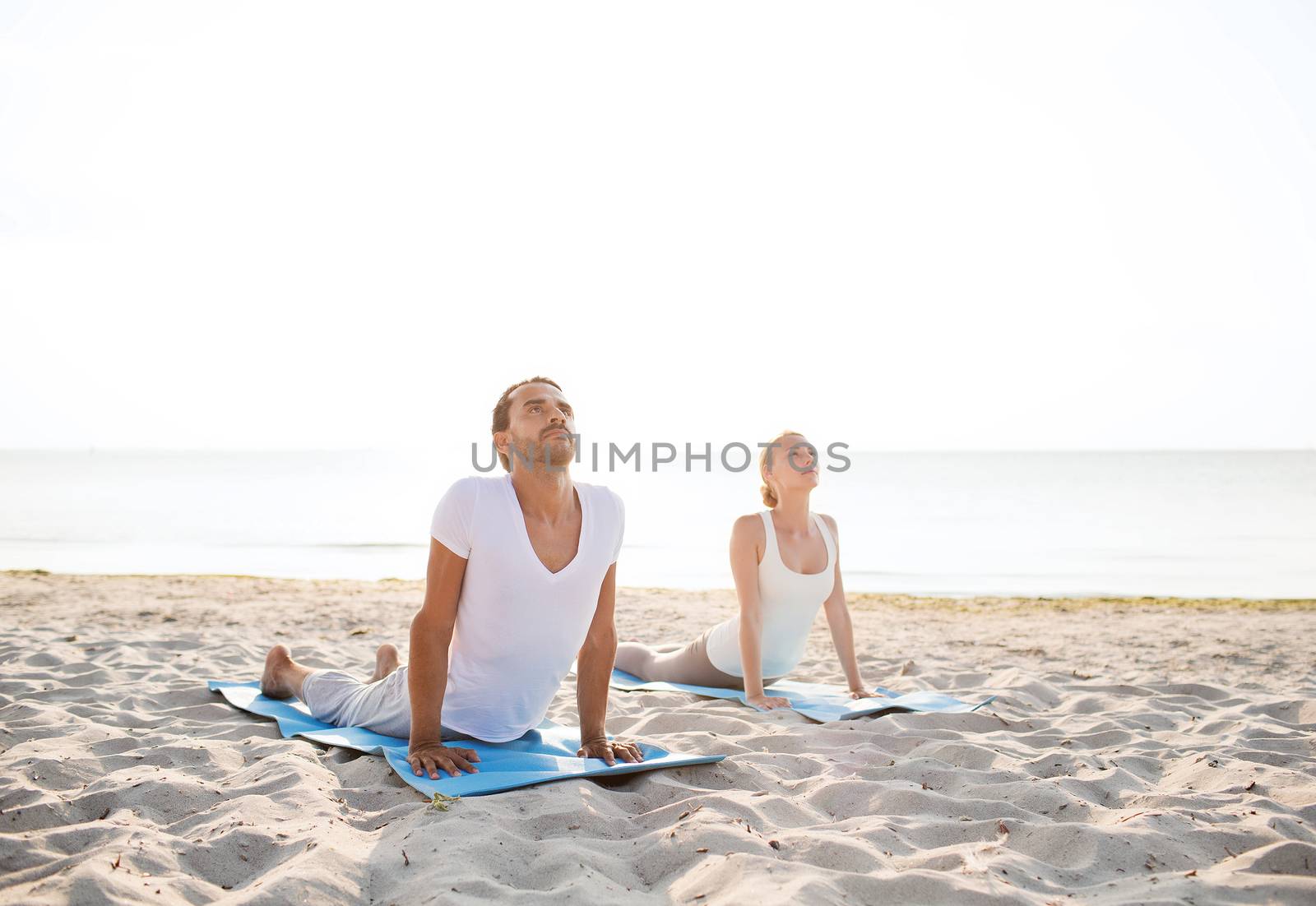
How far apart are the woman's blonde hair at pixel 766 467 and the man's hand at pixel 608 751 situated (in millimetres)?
2198

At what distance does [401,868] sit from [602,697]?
52.5 inches

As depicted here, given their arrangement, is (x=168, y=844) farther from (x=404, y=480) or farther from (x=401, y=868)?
(x=404, y=480)

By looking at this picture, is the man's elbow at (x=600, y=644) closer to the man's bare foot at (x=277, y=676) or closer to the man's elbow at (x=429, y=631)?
the man's elbow at (x=429, y=631)

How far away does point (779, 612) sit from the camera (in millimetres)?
5457

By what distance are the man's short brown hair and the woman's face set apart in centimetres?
198

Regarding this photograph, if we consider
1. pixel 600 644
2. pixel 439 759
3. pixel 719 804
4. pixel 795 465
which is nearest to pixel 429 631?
pixel 439 759

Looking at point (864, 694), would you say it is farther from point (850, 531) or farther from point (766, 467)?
point (850, 531)

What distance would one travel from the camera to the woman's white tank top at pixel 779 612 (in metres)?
5.39

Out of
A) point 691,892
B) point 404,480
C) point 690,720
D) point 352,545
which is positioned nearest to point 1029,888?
point 691,892

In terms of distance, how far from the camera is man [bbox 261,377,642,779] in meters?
3.58

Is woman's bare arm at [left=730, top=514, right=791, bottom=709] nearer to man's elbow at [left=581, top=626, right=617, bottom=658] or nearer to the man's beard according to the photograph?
man's elbow at [left=581, top=626, right=617, bottom=658]

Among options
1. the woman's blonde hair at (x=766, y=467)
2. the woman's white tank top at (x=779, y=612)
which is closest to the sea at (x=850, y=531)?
the woman's blonde hair at (x=766, y=467)

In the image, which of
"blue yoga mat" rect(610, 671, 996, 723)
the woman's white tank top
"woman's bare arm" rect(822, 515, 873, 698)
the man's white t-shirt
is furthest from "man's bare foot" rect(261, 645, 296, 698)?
"woman's bare arm" rect(822, 515, 873, 698)

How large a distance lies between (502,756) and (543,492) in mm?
1126
